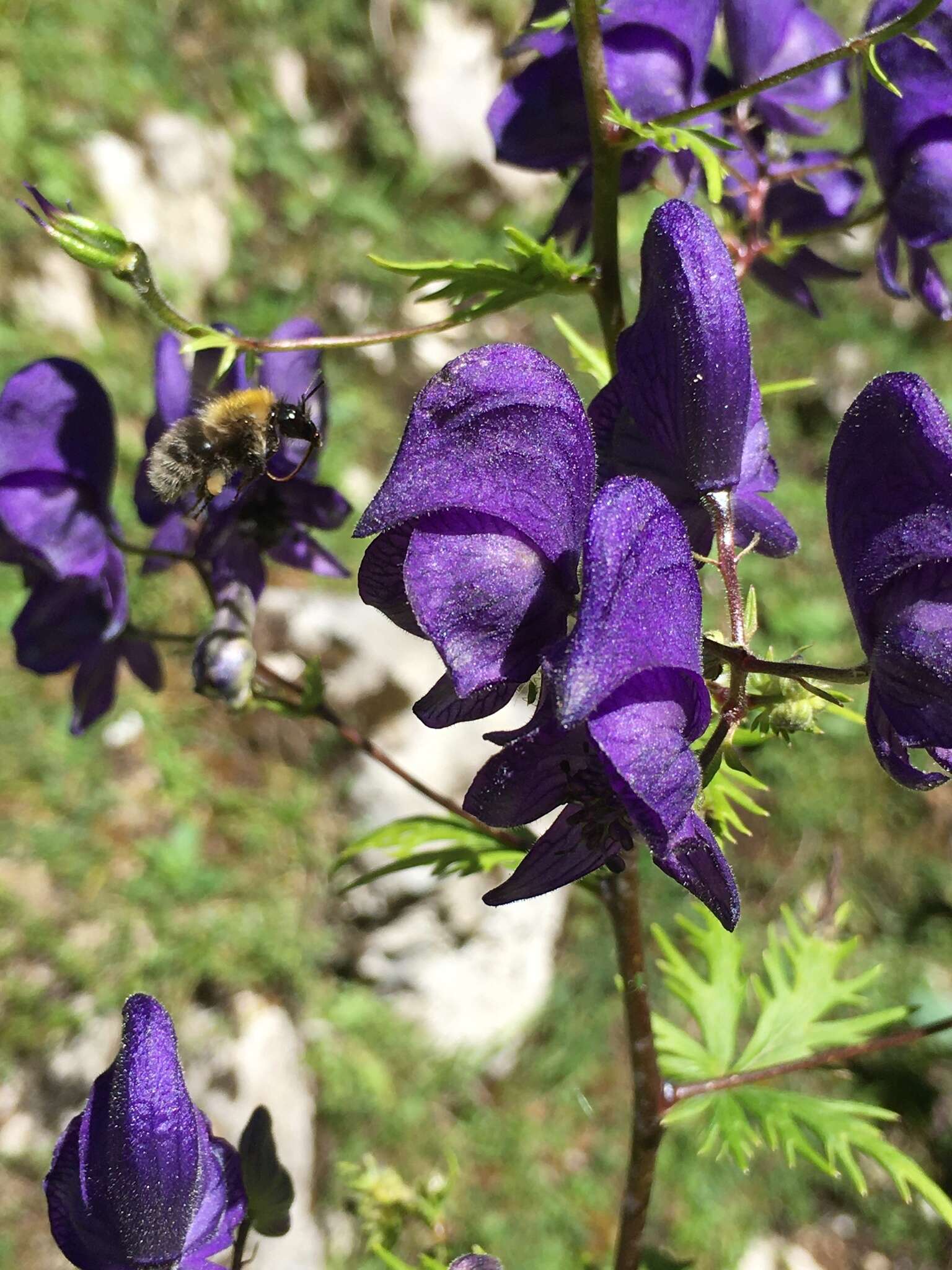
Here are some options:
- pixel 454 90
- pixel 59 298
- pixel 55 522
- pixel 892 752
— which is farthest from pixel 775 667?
pixel 454 90

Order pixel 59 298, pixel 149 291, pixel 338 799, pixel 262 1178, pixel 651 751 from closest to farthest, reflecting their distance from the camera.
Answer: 1. pixel 651 751
2. pixel 149 291
3. pixel 262 1178
4. pixel 338 799
5. pixel 59 298

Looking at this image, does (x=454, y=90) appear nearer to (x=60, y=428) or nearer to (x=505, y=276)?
(x=60, y=428)

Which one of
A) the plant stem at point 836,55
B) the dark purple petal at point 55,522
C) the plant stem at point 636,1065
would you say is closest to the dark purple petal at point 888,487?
the plant stem at point 836,55

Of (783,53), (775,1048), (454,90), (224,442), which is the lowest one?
(775,1048)

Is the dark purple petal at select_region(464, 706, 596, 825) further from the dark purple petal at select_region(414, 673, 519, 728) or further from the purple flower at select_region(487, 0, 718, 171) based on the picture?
the purple flower at select_region(487, 0, 718, 171)

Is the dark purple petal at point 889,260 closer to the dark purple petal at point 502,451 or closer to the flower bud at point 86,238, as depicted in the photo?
the dark purple petal at point 502,451

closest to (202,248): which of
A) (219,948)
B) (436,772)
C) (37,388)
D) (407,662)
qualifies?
(407,662)
